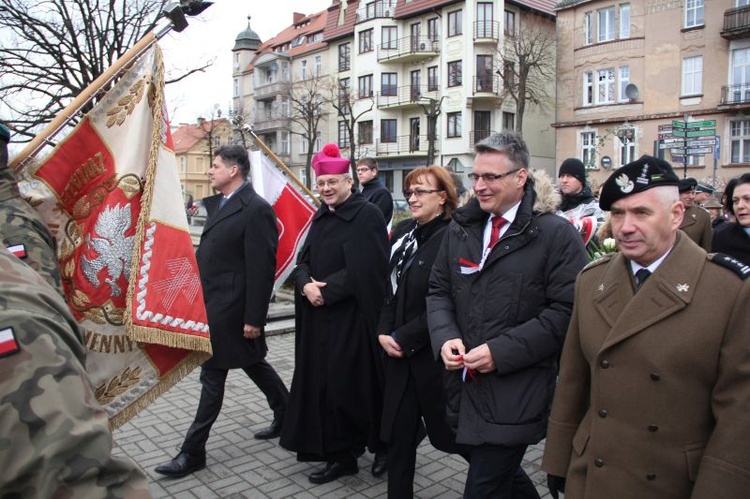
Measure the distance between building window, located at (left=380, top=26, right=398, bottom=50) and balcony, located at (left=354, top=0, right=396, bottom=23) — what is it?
38.3 inches

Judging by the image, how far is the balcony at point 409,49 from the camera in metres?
43.7

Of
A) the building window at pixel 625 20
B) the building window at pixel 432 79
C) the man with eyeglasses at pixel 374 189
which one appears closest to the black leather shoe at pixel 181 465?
the man with eyeglasses at pixel 374 189

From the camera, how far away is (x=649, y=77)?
110ft

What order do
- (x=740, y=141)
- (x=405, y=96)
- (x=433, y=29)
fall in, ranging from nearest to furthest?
(x=740, y=141) < (x=433, y=29) < (x=405, y=96)

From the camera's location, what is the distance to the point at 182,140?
7769cm

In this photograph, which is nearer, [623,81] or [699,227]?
[699,227]

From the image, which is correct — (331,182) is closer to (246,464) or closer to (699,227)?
(246,464)

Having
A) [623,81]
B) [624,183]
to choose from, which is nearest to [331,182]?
[624,183]

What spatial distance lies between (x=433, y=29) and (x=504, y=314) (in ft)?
144

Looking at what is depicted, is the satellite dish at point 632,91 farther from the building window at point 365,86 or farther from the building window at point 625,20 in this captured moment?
the building window at point 365,86

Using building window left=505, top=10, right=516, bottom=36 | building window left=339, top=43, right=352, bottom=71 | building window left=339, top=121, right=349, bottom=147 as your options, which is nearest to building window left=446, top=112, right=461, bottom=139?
building window left=505, top=10, right=516, bottom=36

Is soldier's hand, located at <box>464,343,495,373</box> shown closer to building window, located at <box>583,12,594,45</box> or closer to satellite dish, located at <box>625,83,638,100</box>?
satellite dish, located at <box>625,83,638,100</box>

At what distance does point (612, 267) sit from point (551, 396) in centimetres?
86

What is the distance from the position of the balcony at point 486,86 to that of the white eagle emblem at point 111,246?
128 feet
